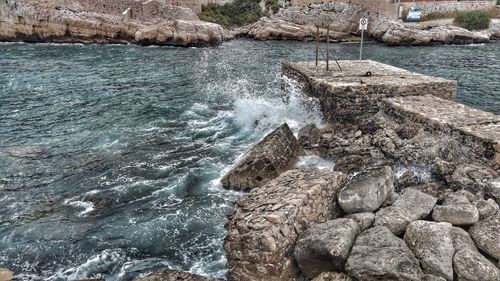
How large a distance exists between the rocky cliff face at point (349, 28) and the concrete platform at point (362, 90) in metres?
39.0

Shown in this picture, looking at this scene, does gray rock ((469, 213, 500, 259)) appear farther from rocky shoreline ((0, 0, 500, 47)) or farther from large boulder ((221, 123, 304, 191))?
rocky shoreline ((0, 0, 500, 47))

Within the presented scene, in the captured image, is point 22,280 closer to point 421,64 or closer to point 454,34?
point 421,64

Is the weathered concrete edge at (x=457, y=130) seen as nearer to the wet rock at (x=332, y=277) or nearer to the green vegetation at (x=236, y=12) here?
the wet rock at (x=332, y=277)

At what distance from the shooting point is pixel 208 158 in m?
12.4

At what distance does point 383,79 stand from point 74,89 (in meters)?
16.9

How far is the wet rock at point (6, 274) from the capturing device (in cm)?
697

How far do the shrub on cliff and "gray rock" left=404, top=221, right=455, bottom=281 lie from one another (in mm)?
62416

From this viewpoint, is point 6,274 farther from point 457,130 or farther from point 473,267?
point 457,130

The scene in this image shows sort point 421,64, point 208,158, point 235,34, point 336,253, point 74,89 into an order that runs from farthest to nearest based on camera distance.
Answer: point 235,34, point 421,64, point 74,89, point 208,158, point 336,253

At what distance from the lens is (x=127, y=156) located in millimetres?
12438

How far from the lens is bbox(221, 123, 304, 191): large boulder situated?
1002cm

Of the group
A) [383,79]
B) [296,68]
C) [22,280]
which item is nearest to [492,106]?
[383,79]

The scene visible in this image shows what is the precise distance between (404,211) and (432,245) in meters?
0.92

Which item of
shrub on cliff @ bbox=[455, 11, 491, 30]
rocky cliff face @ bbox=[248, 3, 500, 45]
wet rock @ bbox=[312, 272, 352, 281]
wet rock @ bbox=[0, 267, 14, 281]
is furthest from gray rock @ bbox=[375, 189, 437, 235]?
shrub on cliff @ bbox=[455, 11, 491, 30]
